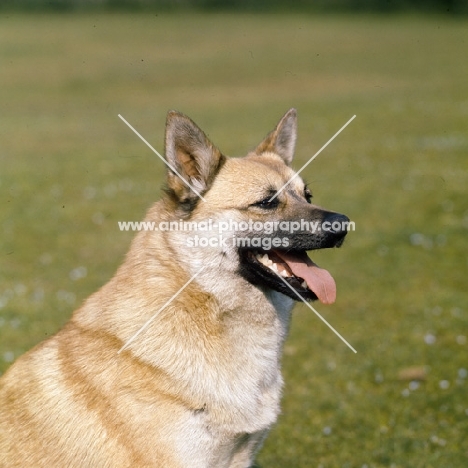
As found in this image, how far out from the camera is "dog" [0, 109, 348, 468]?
3.89 m

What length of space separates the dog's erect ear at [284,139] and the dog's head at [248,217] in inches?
29.1

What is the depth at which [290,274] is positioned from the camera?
438 cm

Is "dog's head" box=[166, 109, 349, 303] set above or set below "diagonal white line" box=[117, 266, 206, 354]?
above

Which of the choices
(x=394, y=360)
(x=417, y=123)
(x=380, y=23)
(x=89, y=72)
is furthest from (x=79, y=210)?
(x=380, y=23)

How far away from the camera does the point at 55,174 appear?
1678 cm

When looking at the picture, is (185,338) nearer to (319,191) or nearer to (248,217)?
(248,217)

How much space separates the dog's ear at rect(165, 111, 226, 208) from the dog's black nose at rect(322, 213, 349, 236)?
796mm

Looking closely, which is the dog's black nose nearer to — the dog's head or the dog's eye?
the dog's head

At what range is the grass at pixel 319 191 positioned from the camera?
21.4 feet

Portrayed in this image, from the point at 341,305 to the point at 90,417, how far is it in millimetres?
5803

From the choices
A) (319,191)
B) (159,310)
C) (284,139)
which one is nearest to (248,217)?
(159,310)

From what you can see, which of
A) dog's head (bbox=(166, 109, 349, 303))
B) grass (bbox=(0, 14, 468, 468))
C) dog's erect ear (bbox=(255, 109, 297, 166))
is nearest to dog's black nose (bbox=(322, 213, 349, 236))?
dog's head (bbox=(166, 109, 349, 303))

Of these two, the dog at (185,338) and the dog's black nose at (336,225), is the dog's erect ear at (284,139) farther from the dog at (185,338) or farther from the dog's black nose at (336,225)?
the dog's black nose at (336,225)

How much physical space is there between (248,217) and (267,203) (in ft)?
0.63
